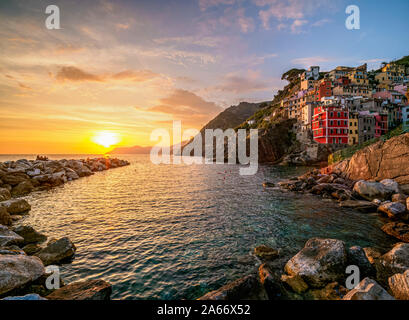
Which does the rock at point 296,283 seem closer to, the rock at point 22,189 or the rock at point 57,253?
the rock at point 57,253

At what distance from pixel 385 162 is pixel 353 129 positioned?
48922mm

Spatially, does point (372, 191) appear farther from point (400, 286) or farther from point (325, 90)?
point (325, 90)

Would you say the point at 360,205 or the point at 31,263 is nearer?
the point at 31,263

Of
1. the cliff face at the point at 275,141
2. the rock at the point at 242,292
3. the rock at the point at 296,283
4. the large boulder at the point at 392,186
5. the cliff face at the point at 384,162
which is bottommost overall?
the rock at the point at 296,283

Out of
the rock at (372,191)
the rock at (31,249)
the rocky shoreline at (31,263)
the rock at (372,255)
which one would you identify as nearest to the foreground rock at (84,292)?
the rocky shoreline at (31,263)

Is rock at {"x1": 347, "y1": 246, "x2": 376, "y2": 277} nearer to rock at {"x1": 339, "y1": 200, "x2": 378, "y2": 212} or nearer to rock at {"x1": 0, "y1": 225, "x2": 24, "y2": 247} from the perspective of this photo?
rock at {"x1": 339, "y1": 200, "x2": 378, "y2": 212}

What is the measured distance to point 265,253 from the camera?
11008 mm

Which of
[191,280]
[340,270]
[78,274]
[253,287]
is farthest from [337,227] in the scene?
[78,274]

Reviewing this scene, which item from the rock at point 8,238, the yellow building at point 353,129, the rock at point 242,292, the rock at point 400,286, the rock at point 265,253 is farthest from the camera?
the yellow building at point 353,129

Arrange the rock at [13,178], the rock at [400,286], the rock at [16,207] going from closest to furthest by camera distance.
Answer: the rock at [400,286] < the rock at [16,207] < the rock at [13,178]

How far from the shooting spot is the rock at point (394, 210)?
16.6 m

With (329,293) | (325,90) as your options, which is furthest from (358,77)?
(329,293)

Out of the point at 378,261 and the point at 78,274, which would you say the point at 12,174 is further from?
the point at 378,261

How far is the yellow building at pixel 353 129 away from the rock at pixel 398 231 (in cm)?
6348
